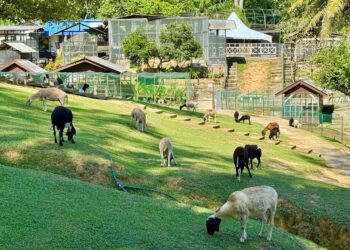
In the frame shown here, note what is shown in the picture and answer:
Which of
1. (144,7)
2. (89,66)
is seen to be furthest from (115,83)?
(144,7)

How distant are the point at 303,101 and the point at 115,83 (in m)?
15.1

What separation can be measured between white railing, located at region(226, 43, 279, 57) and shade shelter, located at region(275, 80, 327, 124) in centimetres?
1966

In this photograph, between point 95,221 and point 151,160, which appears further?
point 151,160

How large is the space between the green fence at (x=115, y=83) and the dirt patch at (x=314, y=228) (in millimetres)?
26170

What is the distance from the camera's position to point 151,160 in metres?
20.5

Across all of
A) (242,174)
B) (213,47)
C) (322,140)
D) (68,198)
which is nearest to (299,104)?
(322,140)

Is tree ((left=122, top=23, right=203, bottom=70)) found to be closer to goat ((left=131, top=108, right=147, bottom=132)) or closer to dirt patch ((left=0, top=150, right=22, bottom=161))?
goat ((left=131, top=108, right=147, bottom=132))

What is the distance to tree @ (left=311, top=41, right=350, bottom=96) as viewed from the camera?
→ 33.4m

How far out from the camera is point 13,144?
1789 cm

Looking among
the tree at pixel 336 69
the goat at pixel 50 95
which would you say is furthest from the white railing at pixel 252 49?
the goat at pixel 50 95

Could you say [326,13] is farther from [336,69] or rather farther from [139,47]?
[139,47]

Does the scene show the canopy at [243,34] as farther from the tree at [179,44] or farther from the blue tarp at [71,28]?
the blue tarp at [71,28]

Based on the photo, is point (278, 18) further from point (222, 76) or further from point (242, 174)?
point (242, 174)

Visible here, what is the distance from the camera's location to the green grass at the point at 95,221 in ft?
35.5
